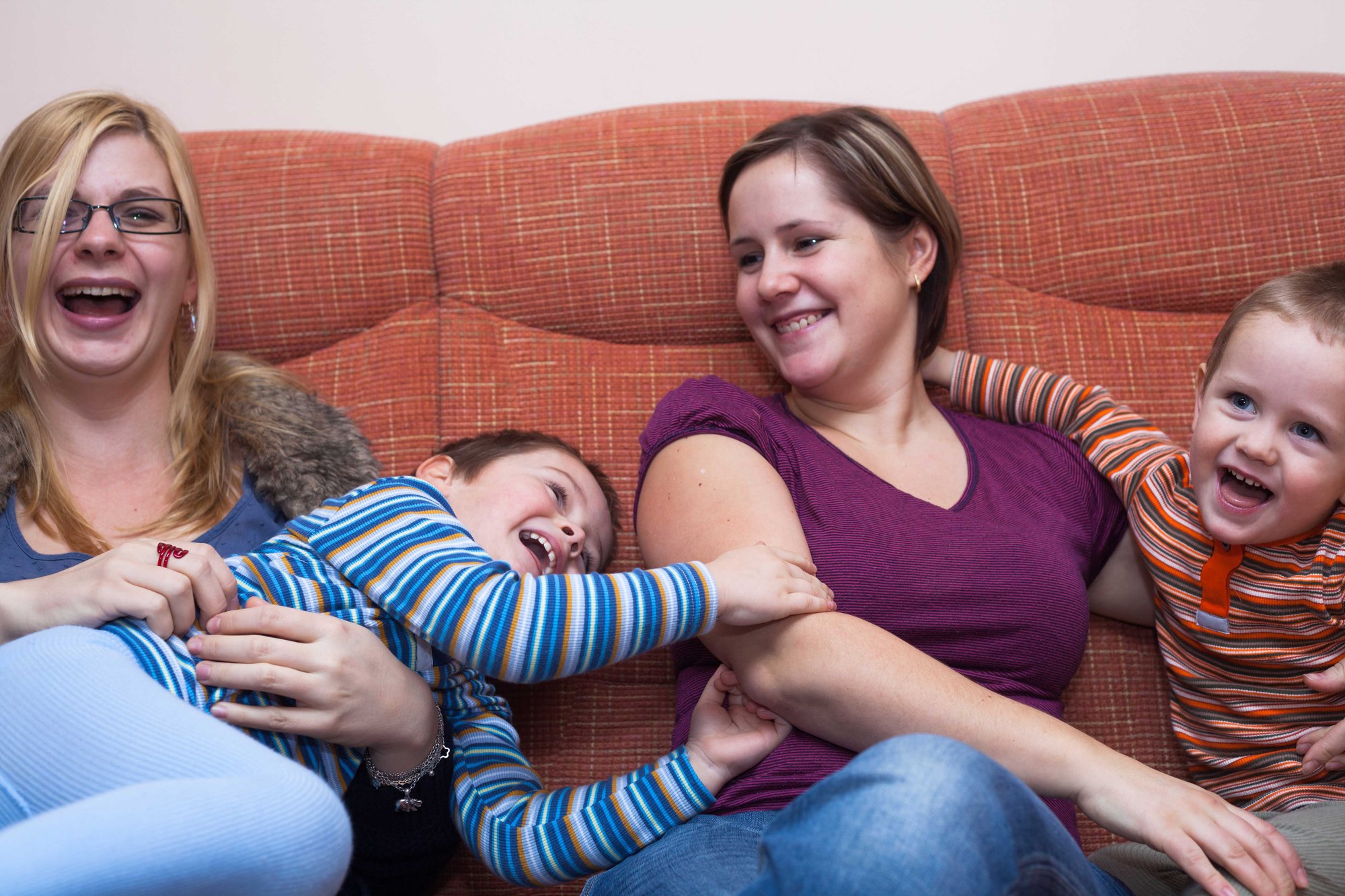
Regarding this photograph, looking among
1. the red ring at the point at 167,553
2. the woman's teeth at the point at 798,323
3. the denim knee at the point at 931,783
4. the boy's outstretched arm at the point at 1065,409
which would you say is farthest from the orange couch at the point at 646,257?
the denim knee at the point at 931,783

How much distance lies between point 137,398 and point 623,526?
2.56 feet

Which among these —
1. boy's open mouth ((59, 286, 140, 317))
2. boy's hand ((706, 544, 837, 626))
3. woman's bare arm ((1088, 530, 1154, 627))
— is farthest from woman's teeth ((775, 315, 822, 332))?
boy's open mouth ((59, 286, 140, 317))

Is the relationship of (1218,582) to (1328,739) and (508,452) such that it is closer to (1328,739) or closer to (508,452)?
(1328,739)

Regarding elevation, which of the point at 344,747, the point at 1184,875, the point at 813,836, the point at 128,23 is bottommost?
the point at 1184,875

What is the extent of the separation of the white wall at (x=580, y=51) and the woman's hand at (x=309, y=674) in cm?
135

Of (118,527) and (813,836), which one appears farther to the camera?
(118,527)

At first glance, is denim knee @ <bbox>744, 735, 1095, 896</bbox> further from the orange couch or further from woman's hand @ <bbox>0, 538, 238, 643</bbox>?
the orange couch

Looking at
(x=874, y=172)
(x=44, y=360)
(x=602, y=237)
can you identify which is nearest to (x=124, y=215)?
(x=44, y=360)

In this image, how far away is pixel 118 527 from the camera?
5.23 feet

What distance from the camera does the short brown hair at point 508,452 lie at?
1.55m

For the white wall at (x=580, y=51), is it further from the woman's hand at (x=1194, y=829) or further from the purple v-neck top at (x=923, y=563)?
the woman's hand at (x=1194, y=829)

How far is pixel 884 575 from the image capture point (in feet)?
4.67

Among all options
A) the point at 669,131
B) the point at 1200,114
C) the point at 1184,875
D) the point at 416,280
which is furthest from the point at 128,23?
the point at 1184,875

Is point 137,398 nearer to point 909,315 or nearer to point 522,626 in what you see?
point 522,626
